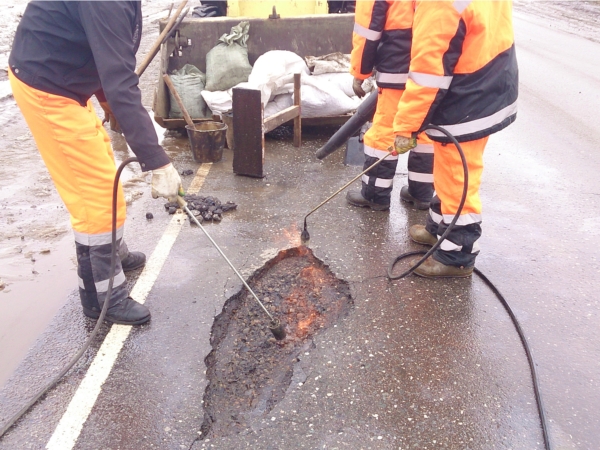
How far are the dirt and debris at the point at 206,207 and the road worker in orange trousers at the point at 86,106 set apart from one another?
1244 millimetres

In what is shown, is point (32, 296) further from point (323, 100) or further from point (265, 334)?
point (323, 100)

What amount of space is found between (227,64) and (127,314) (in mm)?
3841

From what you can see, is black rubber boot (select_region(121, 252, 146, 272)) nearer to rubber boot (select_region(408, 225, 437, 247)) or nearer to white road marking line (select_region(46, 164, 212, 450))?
white road marking line (select_region(46, 164, 212, 450))

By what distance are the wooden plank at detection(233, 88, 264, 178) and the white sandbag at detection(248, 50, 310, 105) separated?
2.27 feet

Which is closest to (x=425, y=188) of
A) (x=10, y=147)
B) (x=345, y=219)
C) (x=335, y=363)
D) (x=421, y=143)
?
(x=421, y=143)

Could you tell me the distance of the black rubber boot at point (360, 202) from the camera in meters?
4.30

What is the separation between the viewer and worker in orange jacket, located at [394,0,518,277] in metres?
2.70

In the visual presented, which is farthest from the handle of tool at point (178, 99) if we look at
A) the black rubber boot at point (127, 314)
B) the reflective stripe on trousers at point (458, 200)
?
the reflective stripe on trousers at point (458, 200)

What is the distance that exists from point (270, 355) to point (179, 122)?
375 cm

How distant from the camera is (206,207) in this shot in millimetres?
4227

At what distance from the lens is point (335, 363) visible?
2611 millimetres

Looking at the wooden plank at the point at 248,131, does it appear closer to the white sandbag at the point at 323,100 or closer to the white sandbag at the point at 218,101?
the white sandbag at the point at 218,101

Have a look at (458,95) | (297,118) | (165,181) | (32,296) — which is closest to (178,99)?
(297,118)

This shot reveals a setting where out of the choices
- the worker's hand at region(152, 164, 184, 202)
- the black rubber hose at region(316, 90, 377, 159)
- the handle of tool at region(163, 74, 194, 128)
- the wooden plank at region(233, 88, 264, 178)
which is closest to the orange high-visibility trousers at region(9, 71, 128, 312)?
the worker's hand at region(152, 164, 184, 202)
